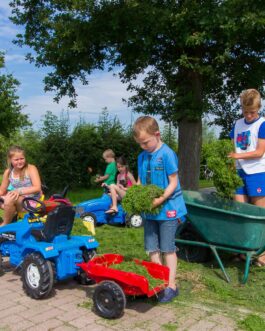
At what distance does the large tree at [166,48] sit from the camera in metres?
7.95

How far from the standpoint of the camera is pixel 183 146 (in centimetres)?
980

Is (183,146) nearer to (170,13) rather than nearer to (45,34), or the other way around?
(170,13)

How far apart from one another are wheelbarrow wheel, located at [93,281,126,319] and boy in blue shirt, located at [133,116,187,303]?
1.68 ft

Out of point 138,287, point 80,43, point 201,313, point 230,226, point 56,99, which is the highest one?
point 80,43

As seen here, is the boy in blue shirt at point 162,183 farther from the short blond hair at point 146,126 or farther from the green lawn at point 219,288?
the green lawn at point 219,288

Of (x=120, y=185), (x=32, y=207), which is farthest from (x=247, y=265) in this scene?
(x=120, y=185)

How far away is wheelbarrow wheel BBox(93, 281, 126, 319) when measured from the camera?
11.3 ft

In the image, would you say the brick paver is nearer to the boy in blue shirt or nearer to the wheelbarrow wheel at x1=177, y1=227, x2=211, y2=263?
the boy in blue shirt

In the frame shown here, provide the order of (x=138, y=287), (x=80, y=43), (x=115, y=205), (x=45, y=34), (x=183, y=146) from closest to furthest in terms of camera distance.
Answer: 1. (x=138, y=287)
2. (x=115, y=205)
3. (x=80, y=43)
4. (x=183, y=146)
5. (x=45, y=34)

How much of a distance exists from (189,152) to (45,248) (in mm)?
6289

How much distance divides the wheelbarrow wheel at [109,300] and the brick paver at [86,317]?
6cm

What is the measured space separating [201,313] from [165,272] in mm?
474

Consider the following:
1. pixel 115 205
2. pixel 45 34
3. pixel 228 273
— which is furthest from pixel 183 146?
pixel 228 273

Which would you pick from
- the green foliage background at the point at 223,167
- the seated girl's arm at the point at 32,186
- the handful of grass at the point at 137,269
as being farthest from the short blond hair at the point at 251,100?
the seated girl's arm at the point at 32,186
